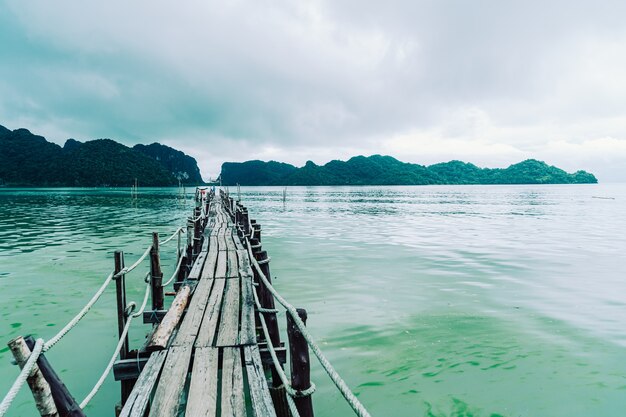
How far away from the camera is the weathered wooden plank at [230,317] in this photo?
5145 mm

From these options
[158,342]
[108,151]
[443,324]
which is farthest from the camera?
[108,151]

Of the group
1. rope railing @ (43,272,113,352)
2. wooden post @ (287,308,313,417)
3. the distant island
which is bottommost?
wooden post @ (287,308,313,417)

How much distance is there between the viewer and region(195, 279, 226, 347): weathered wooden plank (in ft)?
16.8

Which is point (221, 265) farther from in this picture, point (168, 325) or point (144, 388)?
point (144, 388)

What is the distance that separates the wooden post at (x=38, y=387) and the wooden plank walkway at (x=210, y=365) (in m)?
0.78

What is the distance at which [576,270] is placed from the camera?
1409 centimetres

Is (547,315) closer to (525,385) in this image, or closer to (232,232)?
(525,385)

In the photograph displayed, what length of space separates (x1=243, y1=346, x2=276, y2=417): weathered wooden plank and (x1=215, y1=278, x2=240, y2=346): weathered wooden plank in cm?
40

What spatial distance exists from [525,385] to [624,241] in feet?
71.3

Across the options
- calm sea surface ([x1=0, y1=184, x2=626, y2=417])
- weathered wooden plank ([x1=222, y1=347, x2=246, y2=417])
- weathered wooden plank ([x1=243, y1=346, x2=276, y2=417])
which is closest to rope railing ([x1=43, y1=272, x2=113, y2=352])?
weathered wooden plank ([x1=222, y1=347, x2=246, y2=417])

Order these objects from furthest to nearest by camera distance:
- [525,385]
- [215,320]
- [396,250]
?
[396,250] < [525,385] < [215,320]

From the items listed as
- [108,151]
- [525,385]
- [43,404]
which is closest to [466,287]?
[525,385]

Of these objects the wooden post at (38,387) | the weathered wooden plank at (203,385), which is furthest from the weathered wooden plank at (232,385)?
the wooden post at (38,387)

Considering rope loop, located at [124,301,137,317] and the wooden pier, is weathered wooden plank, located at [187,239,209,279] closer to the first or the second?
the wooden pier
